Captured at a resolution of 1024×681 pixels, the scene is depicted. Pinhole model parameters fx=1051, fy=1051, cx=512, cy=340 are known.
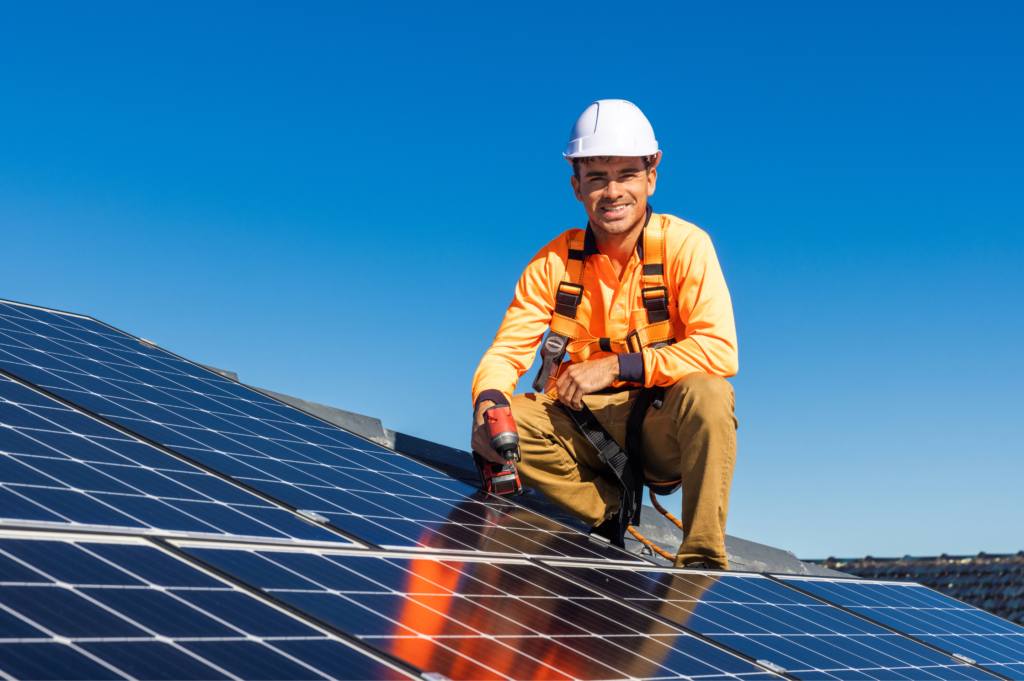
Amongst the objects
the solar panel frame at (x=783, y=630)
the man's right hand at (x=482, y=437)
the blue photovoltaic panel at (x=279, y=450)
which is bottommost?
the solar panel frame at (x=783, y=630)

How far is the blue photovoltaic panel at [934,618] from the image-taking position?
20.3 feet

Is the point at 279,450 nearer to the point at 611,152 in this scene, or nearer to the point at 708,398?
the point at 708,398

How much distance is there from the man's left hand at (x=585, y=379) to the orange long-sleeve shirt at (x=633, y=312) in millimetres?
101

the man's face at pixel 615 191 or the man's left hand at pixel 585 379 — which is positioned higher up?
the man's face at pixel 615 191

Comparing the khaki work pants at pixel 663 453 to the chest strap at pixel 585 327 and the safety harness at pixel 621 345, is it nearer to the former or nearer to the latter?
the safety harness at pixel 621 345

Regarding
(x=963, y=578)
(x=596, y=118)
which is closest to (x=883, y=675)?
(x=596, y=118)

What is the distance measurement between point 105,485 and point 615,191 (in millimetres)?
3858

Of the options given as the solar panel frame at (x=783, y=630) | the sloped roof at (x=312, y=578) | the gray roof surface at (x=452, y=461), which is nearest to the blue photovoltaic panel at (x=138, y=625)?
the sloped roof at (x=312, y=578)

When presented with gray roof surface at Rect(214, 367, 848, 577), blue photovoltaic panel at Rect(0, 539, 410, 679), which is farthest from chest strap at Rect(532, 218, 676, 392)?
blue photovoltaic panel at Rect(0, 539, 410, 679)

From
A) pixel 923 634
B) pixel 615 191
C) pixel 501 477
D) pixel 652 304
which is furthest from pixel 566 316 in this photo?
pixel 923 634

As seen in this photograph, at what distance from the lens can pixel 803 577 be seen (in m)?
7.18

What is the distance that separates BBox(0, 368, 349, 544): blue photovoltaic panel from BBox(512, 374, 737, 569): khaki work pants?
2609 mm

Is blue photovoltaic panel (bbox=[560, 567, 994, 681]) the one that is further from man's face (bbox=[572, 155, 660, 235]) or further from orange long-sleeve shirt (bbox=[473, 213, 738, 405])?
man's face (bbox=[572, 155, 660, 235])

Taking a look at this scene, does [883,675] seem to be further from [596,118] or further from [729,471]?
[596,118]
